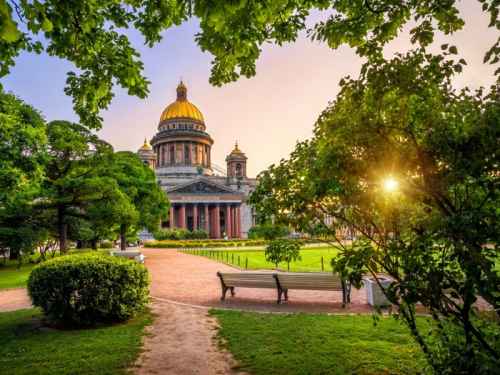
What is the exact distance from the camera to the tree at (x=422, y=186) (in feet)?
10.6

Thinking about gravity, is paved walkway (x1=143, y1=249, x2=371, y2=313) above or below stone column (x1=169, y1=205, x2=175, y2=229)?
below

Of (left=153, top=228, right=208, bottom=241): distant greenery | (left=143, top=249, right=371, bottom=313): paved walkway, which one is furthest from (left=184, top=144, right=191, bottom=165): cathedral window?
(left=143, top=249, right=371, bottom=313): paved walkway

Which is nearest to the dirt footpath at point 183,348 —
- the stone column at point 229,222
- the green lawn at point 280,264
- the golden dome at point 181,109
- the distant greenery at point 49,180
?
the green lawn at point 280,264

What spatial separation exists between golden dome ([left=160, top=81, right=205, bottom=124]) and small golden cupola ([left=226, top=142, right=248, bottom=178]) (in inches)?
539

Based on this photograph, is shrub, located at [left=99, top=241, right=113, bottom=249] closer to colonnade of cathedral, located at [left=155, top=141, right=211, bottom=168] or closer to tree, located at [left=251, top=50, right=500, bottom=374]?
colonnade of cathedral, located at [left=155, top=141, right=211, bottom=168]

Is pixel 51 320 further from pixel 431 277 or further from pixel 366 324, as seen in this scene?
pixel 431 277

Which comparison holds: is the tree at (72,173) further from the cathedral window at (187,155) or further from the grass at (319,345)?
the cathedral window at (187,155)

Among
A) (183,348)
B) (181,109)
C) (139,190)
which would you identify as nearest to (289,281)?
(183,348)

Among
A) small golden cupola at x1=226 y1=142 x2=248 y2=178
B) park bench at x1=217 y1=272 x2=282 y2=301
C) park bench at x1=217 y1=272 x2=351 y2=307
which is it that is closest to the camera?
park bench at x1=217 y1=272 x2=351 y2=307

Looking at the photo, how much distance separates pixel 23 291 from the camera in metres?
14.1

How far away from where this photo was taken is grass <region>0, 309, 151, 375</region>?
5633 millimetres

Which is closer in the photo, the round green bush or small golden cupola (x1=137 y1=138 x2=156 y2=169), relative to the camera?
the round green bush

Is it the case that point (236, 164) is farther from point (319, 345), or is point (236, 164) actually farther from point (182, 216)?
point (319, 345)

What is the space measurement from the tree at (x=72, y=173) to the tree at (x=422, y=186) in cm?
1829
